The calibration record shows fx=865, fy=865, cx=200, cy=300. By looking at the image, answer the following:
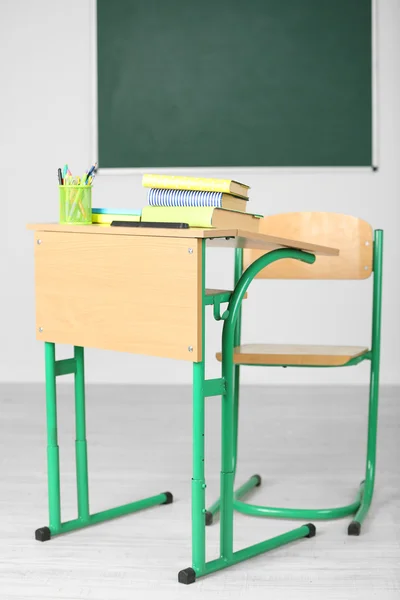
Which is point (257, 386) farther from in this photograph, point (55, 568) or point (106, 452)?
point (55, 568)

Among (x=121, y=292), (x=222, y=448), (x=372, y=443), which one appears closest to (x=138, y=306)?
(x=121, y=292)

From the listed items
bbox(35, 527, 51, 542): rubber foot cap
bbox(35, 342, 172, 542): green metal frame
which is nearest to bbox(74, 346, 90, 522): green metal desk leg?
bbox(35, 342, 172, 542): green metal frame

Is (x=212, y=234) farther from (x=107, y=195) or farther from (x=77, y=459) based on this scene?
(x=107, y=195)

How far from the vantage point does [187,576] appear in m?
1.81

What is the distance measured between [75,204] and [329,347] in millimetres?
879

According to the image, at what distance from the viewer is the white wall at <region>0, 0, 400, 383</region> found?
425cm

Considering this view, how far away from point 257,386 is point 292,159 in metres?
1.14

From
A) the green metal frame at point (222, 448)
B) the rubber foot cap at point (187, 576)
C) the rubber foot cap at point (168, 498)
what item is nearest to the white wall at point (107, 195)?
the rubber foot cap at point (168, 498)

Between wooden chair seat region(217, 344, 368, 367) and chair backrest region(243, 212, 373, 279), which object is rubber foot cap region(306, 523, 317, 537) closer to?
wooden chair seat region(217, 344, 368, 367)

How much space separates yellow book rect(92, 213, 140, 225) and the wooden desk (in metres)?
0.05

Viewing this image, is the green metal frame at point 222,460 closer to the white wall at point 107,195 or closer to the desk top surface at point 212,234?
the desk top surface at point 212,234

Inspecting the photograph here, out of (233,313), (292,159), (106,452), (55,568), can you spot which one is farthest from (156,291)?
(292,159)

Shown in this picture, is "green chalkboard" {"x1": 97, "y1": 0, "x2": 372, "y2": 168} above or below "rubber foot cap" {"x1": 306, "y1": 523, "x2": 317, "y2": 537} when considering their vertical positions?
above

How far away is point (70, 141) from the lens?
14.4 ft
